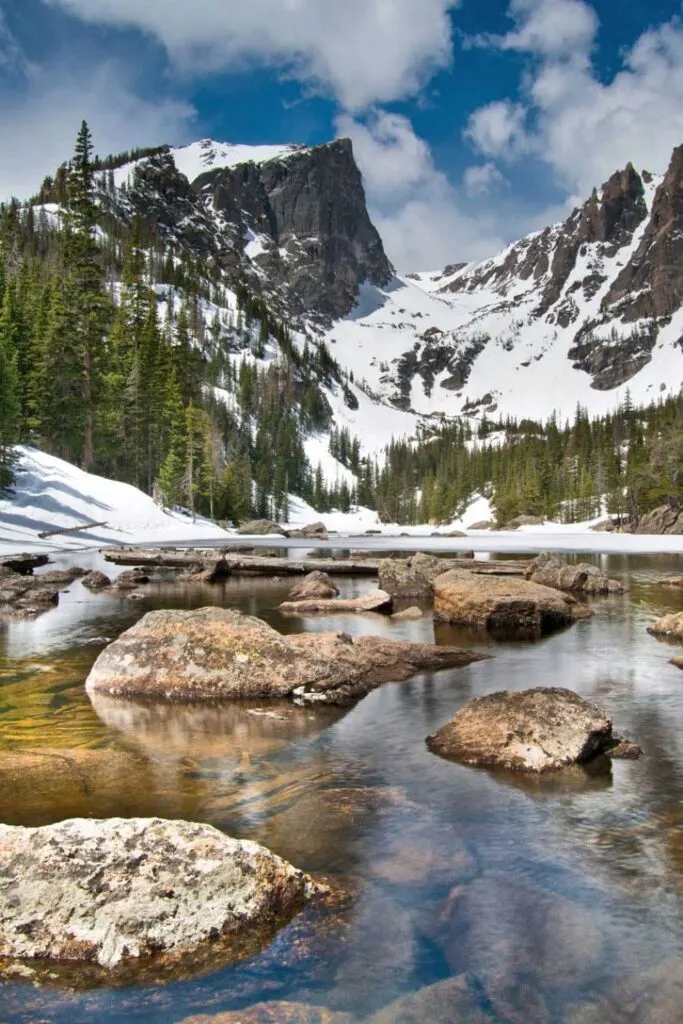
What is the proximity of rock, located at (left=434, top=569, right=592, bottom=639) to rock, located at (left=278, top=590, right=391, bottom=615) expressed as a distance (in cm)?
257

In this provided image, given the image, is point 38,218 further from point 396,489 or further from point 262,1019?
point 262,1019

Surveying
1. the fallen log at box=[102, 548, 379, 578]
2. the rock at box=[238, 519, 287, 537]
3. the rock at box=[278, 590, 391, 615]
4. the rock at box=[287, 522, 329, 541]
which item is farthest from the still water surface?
the rock at box=[287, 522, 329, 541]

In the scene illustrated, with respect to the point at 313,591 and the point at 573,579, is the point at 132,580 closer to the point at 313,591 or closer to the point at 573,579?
the point at 313,591

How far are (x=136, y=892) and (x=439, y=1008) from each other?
2.19 metres

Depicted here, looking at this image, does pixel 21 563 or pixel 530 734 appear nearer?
pixel 530 734

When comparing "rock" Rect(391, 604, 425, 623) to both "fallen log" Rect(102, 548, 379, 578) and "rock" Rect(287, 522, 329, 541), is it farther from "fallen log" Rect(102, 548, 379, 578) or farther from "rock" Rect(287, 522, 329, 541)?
"rock" Rect(287, 522, 329, 541)

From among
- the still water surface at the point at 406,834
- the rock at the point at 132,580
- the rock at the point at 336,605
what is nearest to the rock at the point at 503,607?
the rock at the point at 336,605

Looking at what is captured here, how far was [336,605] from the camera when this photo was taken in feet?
76.0

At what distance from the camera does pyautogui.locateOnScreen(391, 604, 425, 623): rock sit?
21.4 meters

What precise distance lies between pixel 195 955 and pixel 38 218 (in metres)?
202

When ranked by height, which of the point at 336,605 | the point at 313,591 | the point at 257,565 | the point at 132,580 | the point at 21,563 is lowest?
the point at 336,605

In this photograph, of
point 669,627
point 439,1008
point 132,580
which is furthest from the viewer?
point 132,580

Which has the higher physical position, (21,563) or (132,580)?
(21,563)

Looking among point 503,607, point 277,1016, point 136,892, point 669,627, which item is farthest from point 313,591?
point 277,1016
